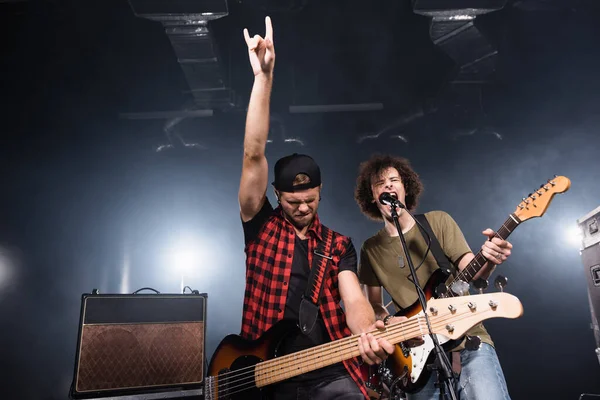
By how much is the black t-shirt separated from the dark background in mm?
3448

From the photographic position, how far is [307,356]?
2396 mm

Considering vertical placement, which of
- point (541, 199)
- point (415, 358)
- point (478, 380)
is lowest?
point (478, 380)

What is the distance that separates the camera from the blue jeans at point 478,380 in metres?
2.43

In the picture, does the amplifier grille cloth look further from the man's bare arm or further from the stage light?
the stage light

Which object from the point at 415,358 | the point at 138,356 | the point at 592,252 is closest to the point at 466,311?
the point at 415,358

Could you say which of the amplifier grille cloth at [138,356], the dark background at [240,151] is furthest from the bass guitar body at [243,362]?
the dark background at [240,151]

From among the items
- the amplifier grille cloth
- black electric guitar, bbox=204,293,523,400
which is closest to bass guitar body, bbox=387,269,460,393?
black electric guitar, bbox=204,293,523,400

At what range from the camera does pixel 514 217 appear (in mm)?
2604

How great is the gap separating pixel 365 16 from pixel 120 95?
375cm

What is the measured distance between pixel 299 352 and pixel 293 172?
1.03 meters

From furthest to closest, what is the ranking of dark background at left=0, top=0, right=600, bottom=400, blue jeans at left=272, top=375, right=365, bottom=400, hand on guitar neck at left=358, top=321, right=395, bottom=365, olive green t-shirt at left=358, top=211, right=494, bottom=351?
dark background at left=0, top=0, right=600, bottom=400
olive green t-shirt at left=358, top=211, right=494, bottom=351
blue jeans at left=272, top=375, right=365, bottom=400
hand on guitar neck at left=358, top=321, right=395, bottom=365

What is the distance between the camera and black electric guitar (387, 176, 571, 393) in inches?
95.3

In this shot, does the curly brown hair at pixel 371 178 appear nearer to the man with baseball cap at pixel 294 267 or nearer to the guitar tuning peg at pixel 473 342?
the man with baseball cap at pixel 294 267

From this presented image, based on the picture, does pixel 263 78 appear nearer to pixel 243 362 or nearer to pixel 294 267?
pixel 294 267
